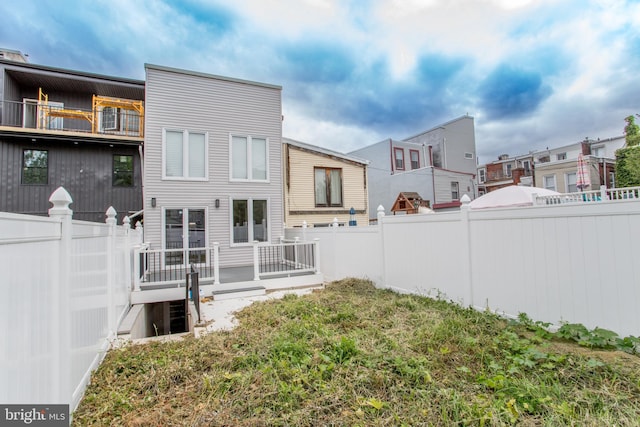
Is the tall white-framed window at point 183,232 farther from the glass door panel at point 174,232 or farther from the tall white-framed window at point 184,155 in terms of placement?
the tall white-framed window at point 184,155

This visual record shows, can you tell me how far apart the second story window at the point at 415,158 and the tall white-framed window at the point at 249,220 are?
1453 cm

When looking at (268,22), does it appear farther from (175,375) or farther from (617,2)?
(175,375)

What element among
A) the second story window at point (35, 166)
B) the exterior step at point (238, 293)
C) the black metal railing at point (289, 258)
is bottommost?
the exterior step at point (238, 293)

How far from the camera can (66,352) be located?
2.22 metres

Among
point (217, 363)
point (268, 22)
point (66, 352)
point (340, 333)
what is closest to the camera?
point (66, 352)

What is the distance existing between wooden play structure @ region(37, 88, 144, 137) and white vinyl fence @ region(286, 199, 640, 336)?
36.4ft

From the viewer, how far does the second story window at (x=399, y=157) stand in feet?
68.6

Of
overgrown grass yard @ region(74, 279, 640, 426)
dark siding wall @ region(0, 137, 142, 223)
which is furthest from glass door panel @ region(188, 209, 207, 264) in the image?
overgrown grass yard @ region(74, 279, 640, 426)

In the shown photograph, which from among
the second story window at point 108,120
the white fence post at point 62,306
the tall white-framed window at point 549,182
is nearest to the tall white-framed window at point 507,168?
the tall white-framed window at point 549,182

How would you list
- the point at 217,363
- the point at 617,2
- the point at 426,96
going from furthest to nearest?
1. the point at 426,96
2. the point at 617,2
3. the point at 217,363

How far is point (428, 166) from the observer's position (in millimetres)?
21219

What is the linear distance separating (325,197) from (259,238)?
3.57 m

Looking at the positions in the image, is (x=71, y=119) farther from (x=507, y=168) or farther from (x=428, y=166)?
(x=507, y=168)

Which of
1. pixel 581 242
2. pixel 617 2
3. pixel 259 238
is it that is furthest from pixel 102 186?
pixel 617 2
